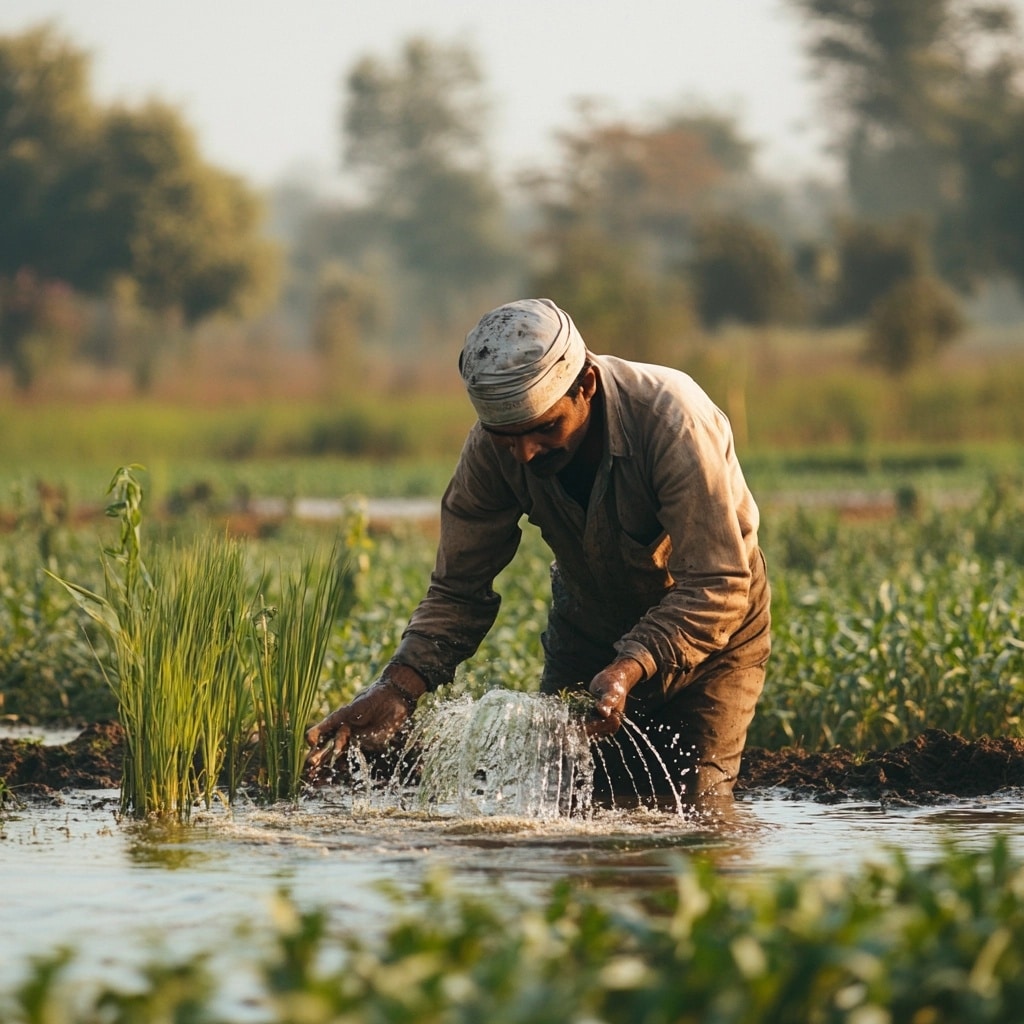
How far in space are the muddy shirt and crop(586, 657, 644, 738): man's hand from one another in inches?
2.1

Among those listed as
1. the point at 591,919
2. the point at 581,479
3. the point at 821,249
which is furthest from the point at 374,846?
the point at 821,249

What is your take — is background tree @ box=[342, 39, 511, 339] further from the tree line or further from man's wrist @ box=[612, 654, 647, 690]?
man's wrist @ box=[612, 654, 647, 690]

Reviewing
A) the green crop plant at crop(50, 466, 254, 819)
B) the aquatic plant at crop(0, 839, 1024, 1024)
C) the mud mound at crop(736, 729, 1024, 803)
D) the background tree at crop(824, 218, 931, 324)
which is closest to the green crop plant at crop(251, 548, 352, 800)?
the green crop plant at crop(50, 466, 254, 819)

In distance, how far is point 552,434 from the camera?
5.24 metres

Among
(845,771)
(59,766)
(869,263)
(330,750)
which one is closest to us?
(330,750)

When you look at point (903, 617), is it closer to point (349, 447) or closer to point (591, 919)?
point (591, 919)

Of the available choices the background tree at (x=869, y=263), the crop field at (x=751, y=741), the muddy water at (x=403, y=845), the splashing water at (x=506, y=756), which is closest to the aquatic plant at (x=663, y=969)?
the crop field at (x=751, y=741)

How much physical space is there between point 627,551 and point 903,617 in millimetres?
2993

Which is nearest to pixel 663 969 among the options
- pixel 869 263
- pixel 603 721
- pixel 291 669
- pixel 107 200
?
pixel 603 721

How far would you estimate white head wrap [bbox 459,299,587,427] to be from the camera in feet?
16.5

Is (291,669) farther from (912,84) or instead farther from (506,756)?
(912,84)

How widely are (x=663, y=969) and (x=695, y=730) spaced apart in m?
2.63

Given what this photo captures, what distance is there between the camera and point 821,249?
129 feet

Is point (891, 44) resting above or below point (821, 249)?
above
